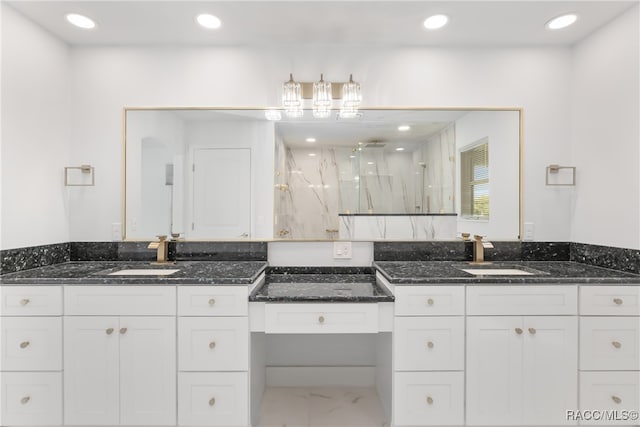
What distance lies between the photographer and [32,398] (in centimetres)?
171

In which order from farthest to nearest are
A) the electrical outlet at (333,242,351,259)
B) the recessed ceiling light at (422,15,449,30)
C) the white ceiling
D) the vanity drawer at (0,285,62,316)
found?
1. the electrical outlet at (333,242,351,259)
2. the recessed ceiling light at (422,15,449,30)
3. the white ceiling
4. the vanity drawer at (0,285,62,316)

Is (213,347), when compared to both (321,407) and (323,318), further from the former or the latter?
(321,407)

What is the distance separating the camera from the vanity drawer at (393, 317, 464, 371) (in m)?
1.69

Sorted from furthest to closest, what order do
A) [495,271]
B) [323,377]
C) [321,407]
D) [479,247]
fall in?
[323,377], [479,247], [321,407], [495,271]

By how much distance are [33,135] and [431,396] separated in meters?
2.68

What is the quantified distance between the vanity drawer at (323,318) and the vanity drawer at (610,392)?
1.14m

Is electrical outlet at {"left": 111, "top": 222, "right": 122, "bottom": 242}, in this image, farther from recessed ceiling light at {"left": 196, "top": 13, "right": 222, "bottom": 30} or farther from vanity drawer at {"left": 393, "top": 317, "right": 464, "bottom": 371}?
vanity drawer at {"left": 393, "top": 317, "right": 464, "bottom": 371}

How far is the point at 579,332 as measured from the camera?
171 cm

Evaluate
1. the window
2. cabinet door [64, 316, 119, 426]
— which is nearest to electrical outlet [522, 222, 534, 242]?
the window

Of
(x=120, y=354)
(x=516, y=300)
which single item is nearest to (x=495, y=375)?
(x=516, y=300)

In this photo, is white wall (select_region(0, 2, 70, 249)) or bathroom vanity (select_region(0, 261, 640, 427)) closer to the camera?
bathroom vanity (select_region(0, 261, 640, 427))

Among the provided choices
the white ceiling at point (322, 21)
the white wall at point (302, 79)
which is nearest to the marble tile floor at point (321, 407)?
the white wall at point (302, 79)

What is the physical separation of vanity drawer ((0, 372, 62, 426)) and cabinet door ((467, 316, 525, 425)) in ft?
6.94

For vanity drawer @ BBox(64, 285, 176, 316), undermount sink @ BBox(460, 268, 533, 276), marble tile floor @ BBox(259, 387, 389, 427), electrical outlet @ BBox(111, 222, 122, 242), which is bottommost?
marble tile floor @ BBox(259, 387, 389, 427)
